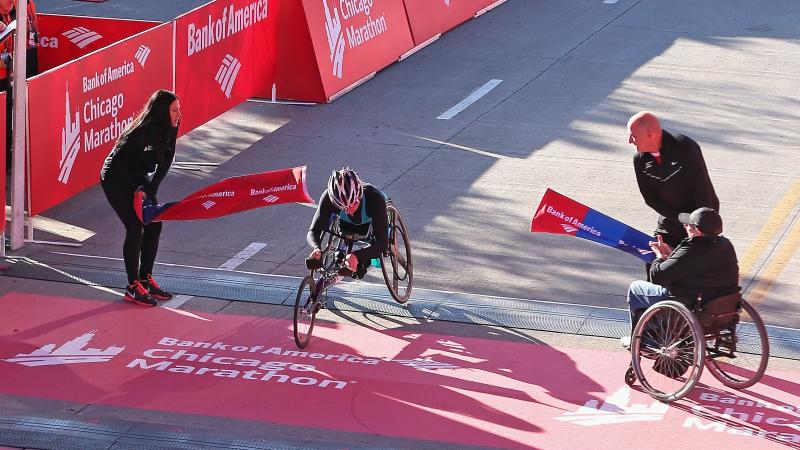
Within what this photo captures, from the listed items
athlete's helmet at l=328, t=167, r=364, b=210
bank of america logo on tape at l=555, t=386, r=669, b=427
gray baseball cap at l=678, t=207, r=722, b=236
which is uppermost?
gray baseball cap at l=678, t=207, r=722, b=236

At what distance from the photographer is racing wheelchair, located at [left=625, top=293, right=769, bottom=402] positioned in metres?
8.66

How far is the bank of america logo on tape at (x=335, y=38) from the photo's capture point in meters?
17.9

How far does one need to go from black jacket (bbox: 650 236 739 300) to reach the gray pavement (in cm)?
157

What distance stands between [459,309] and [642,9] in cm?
1486

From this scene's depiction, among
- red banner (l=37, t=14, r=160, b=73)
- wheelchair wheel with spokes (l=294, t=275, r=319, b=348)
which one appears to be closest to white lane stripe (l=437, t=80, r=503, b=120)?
red banner (l=37, t=14, r=160, b=73)

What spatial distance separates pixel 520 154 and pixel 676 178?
651 cm

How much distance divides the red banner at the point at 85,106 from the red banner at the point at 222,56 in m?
0.47

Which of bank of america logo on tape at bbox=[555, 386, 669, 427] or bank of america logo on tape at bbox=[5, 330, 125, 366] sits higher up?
bank of america logo on tape at bbox=[555, 386, 669, 427]

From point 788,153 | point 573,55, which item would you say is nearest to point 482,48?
point 573,55

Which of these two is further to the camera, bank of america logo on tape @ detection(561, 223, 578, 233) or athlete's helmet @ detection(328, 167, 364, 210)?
bank of america logo on tape @ detection(561, 223, 578, 233)

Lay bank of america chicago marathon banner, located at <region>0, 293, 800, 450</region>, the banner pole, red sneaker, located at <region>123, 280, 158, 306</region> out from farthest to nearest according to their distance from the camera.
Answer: the banner pole < red sneaker, located at <region>123, 280, 158, 306</region> < bank of america chicago marathon banner, located at <region>0, 293, 800, 450</region>

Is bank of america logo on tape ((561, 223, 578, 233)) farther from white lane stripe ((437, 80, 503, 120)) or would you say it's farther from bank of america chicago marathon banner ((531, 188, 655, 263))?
white lane stripe ((437, 80, 503, 120))

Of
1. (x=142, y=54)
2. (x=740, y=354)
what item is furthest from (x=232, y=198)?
(x=740, y=354)

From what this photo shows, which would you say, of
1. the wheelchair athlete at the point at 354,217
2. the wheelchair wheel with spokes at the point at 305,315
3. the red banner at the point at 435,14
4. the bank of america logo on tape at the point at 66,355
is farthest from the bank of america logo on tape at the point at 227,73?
the wheelchair wheel with spokes at the point at 305,315
